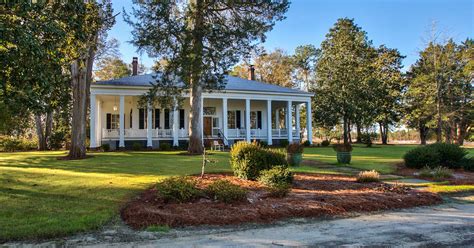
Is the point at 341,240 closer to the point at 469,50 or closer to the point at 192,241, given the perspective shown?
the point at 192,241

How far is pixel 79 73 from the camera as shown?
→ 18.1 m

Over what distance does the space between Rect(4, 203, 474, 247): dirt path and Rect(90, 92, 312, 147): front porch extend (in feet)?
65.3

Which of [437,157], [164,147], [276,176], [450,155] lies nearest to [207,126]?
[164,147]

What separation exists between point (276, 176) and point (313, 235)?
4.01 m

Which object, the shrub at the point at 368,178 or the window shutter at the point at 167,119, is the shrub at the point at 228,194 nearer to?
the shrub at the point at 368,178

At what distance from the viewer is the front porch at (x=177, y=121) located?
26.1m

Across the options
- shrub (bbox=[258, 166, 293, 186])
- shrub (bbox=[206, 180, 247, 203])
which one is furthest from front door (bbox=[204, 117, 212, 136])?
shrub (bbox=[206, 180, 247, 203])

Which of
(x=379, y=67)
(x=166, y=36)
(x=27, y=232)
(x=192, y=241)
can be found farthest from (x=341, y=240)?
(x=379, y=67)

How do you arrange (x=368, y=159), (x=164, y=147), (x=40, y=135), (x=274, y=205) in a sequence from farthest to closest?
(x=40, y=135) < (x=164, y=147) < (x=368, y=159) < (x=274, y=205)

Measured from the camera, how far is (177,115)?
2742 cm

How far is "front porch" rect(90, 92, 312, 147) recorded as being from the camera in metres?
26.1

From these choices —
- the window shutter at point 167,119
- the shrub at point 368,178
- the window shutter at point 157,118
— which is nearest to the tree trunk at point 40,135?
the window shutter at point 157,118

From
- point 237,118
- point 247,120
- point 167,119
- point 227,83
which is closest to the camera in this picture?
point 227,83

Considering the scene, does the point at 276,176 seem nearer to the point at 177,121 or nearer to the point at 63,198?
the point at 63,198
